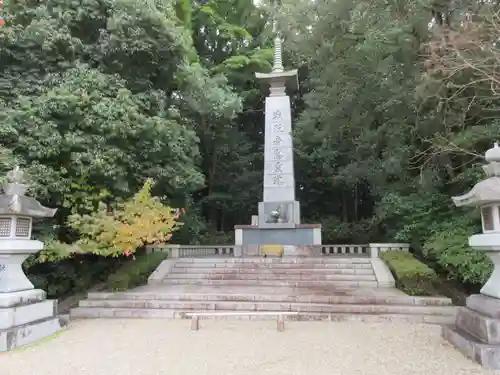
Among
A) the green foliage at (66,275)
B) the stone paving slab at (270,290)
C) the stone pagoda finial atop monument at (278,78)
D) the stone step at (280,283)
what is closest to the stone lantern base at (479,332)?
the stone paving slab at (270,290)

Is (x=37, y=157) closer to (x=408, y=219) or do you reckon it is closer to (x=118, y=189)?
(x=118, y=189)

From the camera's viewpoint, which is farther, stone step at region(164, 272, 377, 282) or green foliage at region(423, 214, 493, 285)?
stone step at region(164, 272, 377, 282)

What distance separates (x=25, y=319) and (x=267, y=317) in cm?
388

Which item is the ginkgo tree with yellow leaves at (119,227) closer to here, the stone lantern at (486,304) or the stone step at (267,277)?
the stone step at (267,277)

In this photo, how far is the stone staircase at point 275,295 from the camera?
6.92m

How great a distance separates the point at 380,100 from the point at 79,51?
343 inches

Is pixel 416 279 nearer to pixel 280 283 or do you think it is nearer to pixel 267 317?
pixel 280 283

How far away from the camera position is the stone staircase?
6922 mm

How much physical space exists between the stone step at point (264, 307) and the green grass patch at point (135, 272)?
637 millimetres

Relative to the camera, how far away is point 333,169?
18.6 m

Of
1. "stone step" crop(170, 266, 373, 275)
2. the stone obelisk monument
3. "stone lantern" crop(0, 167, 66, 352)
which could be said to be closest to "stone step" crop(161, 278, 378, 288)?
"stone step" crop(170, 266, 373, 275)

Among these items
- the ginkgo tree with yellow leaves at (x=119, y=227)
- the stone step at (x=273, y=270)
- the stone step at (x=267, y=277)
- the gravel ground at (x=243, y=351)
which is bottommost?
the gravel ground at (x=243, y=351)

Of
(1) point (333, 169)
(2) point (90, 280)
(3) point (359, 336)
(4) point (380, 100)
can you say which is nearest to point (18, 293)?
(2) point (90, 280)

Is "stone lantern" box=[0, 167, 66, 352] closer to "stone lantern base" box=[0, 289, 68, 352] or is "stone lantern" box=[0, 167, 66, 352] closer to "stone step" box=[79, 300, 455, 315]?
"stone lantern base" box=[0, 289, 68, 352]
